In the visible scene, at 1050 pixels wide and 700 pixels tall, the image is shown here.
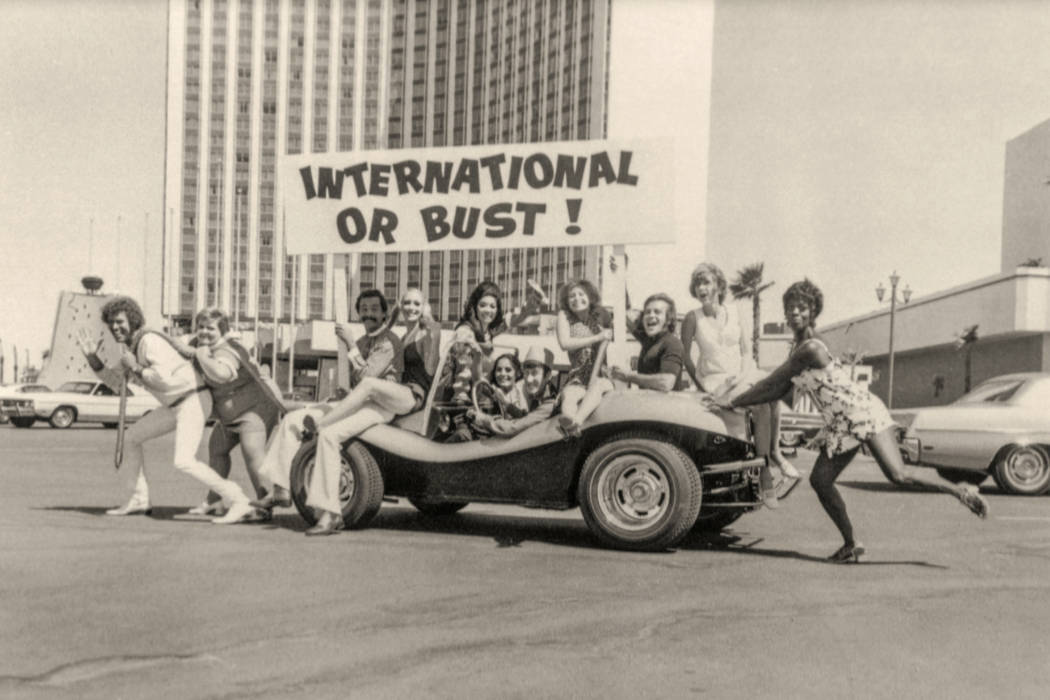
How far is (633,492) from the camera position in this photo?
6.34 m

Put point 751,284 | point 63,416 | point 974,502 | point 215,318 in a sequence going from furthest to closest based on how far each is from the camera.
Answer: point 751,284
point 63,416
point 215,318
point 974,502

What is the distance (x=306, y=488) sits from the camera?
707 centimetres

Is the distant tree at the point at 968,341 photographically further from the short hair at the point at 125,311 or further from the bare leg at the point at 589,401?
the short hair at the point at 125,311

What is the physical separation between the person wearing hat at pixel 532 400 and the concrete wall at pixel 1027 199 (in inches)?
1727

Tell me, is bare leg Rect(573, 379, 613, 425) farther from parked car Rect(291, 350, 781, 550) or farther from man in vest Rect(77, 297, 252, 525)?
man in vest Rect(77, 297, 252, 525)

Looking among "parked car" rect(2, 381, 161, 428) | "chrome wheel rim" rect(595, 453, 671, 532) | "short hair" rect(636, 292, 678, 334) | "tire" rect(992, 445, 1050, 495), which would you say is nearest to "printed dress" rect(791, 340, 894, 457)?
"chrome wheel rim" rect(595, 453, 671, 532)

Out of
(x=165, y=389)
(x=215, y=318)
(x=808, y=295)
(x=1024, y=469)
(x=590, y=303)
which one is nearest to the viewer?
(x=808, y=295)

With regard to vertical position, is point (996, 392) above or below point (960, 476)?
above

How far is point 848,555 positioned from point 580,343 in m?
2.01

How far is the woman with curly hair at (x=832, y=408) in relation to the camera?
5938 millimetres

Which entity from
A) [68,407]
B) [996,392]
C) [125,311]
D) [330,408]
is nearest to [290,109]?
[68,407]

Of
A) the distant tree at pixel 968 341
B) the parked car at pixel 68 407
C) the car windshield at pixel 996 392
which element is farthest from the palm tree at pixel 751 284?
the car windshield at pixel 996 392

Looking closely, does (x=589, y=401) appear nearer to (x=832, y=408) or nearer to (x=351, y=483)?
(x=832, y=408)

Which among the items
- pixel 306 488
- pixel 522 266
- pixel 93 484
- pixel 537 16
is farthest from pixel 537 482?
pixel 537 16
